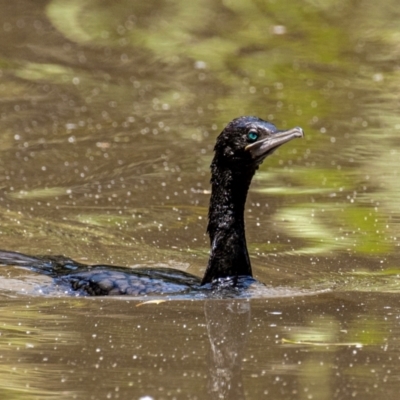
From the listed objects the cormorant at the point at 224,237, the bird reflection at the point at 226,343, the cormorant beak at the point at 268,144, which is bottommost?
the bird reflection at the point at 226,343

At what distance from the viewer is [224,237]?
7676 mm

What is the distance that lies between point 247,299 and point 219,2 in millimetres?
10933

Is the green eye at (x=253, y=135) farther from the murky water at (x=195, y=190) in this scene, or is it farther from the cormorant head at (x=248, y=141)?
the murky water at (x=195, y=190)

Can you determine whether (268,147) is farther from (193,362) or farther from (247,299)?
(193,362)

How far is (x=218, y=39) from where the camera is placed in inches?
632

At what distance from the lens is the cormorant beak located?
7.32 metres

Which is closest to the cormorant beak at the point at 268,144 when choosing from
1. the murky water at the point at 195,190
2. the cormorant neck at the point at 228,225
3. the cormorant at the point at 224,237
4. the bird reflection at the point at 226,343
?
the cormorant at the point at 224,237

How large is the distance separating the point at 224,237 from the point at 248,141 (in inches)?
27.8

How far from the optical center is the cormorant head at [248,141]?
7395 millimetres

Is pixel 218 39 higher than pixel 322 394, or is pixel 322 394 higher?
pixel 218 39

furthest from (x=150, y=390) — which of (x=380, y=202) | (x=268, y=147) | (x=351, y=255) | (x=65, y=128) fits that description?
(x=65, y=128)

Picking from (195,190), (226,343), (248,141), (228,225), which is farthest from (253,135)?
(195,190)

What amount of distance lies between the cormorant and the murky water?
0.28 m

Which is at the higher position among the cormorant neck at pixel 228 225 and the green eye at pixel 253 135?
the green eye at pixel 253 135
